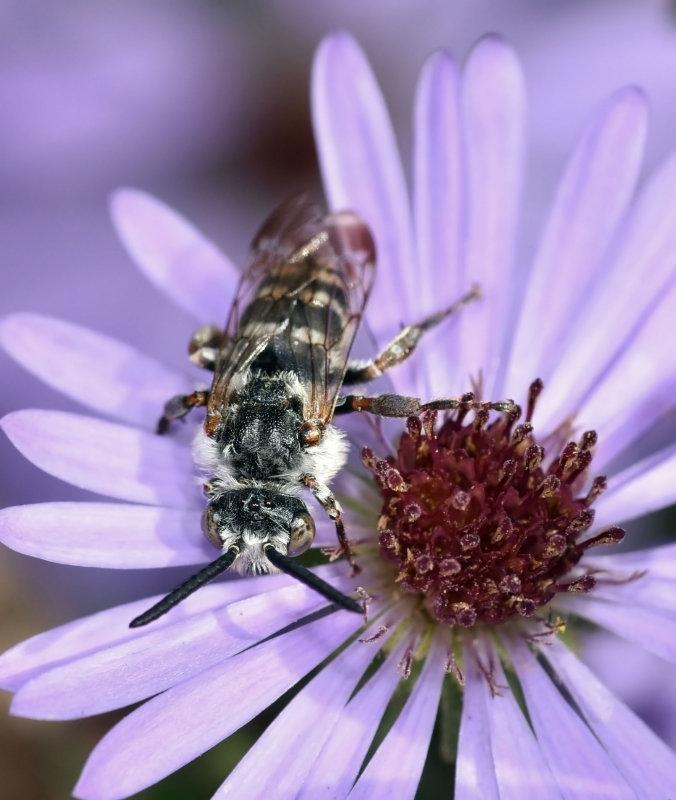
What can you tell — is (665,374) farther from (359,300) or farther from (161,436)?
(161,436)

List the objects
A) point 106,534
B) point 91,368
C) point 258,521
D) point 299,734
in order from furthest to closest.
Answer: point 91,368 < point 106,534 < point 299,734 < point 258,521

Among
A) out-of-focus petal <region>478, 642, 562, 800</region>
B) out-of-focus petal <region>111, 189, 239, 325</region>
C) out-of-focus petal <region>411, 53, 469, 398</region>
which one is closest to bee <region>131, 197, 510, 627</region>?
out-of-focus petal <region>411, 53, 469, 398</region>

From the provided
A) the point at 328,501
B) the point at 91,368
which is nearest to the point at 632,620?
the point at 328,501

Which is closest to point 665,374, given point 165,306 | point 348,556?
point 348,556

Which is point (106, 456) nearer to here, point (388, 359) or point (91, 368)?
point (91, 368)

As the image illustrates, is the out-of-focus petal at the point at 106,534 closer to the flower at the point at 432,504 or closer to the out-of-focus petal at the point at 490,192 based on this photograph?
the flower at the point at 432,504

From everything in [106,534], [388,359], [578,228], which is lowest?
[106,534]

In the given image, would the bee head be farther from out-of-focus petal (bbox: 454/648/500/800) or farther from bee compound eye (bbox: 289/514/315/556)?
out-of-focus petal (bbox: 454/648/500/800)

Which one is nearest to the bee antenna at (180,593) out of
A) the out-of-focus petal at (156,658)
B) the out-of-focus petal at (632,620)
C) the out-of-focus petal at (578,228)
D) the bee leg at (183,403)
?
the out-of-focus petal at (156,658)
